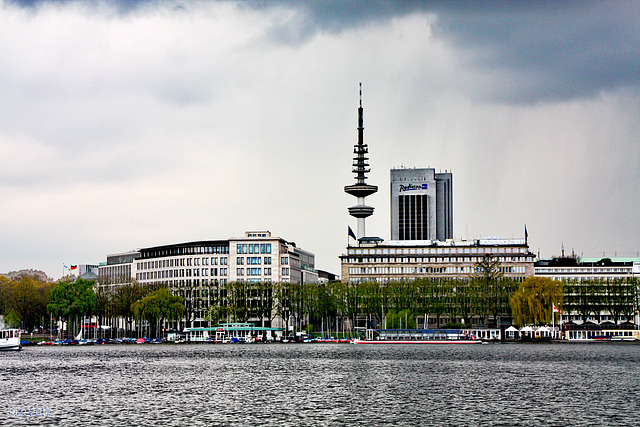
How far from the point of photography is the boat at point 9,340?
190m

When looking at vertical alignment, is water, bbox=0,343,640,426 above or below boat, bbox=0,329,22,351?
below

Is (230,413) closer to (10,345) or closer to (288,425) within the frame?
(288,425)

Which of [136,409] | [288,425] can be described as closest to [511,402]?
[288,425]

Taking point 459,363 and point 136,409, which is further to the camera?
point 459,363

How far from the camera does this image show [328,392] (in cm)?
8450

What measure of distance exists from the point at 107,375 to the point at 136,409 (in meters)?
38.1

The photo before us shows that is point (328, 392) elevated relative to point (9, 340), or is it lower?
lower

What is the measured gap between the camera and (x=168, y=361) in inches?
5458

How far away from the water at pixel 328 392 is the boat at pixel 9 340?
6105cm

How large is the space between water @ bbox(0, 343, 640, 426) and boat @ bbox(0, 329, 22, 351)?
61047 millimetres

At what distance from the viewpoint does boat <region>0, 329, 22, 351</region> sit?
189762 mm

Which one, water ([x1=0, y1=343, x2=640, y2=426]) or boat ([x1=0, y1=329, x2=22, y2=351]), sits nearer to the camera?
water ([x1=0, y1=343, x2=640, y2=426])

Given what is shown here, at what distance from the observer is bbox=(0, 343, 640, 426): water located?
217 ft

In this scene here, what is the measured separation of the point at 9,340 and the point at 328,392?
417 ft
